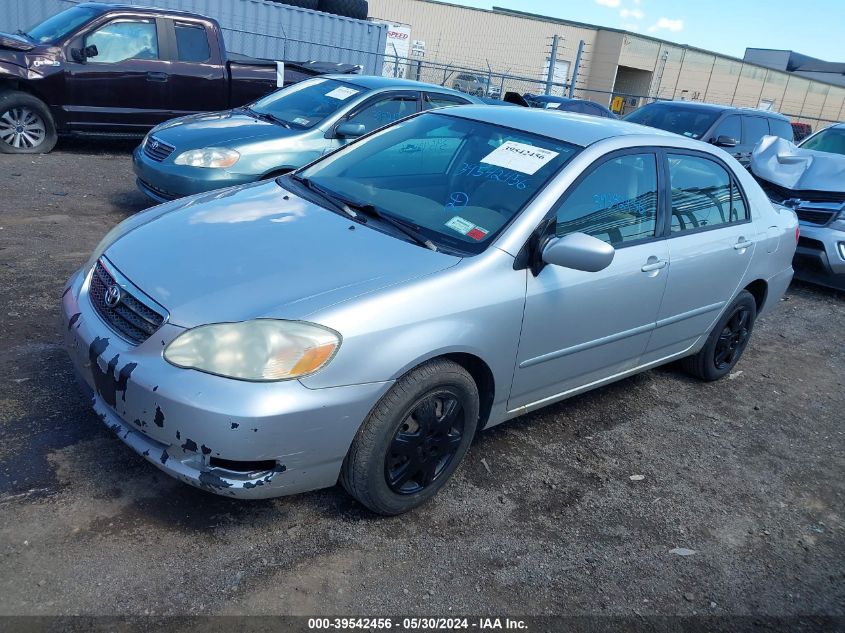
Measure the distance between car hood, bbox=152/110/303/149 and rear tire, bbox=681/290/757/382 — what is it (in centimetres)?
394

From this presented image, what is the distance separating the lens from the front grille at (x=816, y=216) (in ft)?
25.0

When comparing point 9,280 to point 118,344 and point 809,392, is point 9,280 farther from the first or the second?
point 809,392

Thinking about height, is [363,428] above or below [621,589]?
above

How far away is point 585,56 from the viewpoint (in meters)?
41.1

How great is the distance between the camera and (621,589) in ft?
9.37

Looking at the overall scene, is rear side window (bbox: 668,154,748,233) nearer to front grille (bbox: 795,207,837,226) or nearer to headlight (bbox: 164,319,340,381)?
headlight (bbox: 164,319,340,381)

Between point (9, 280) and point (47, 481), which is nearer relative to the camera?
point (47, 481)

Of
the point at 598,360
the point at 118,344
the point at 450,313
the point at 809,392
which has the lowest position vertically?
the point at 809,392

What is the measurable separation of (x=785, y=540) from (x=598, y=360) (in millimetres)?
1208

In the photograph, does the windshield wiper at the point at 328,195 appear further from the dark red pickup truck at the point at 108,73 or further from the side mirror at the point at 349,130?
the dark red pickup truck at the point at 108,73

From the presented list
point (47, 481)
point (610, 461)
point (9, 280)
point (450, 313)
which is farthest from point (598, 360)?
point (9, 280)

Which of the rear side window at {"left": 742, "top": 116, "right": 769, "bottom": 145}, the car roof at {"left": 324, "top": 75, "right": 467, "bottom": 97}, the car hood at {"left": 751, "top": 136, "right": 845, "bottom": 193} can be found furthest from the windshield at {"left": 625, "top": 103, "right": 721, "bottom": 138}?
the car roof at {"left": 324, "top": 75, "right": 467, "bottom": 97}

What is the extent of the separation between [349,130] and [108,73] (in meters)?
4.29

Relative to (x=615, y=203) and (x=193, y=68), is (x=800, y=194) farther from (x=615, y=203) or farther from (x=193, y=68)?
(x=193, y=68)
